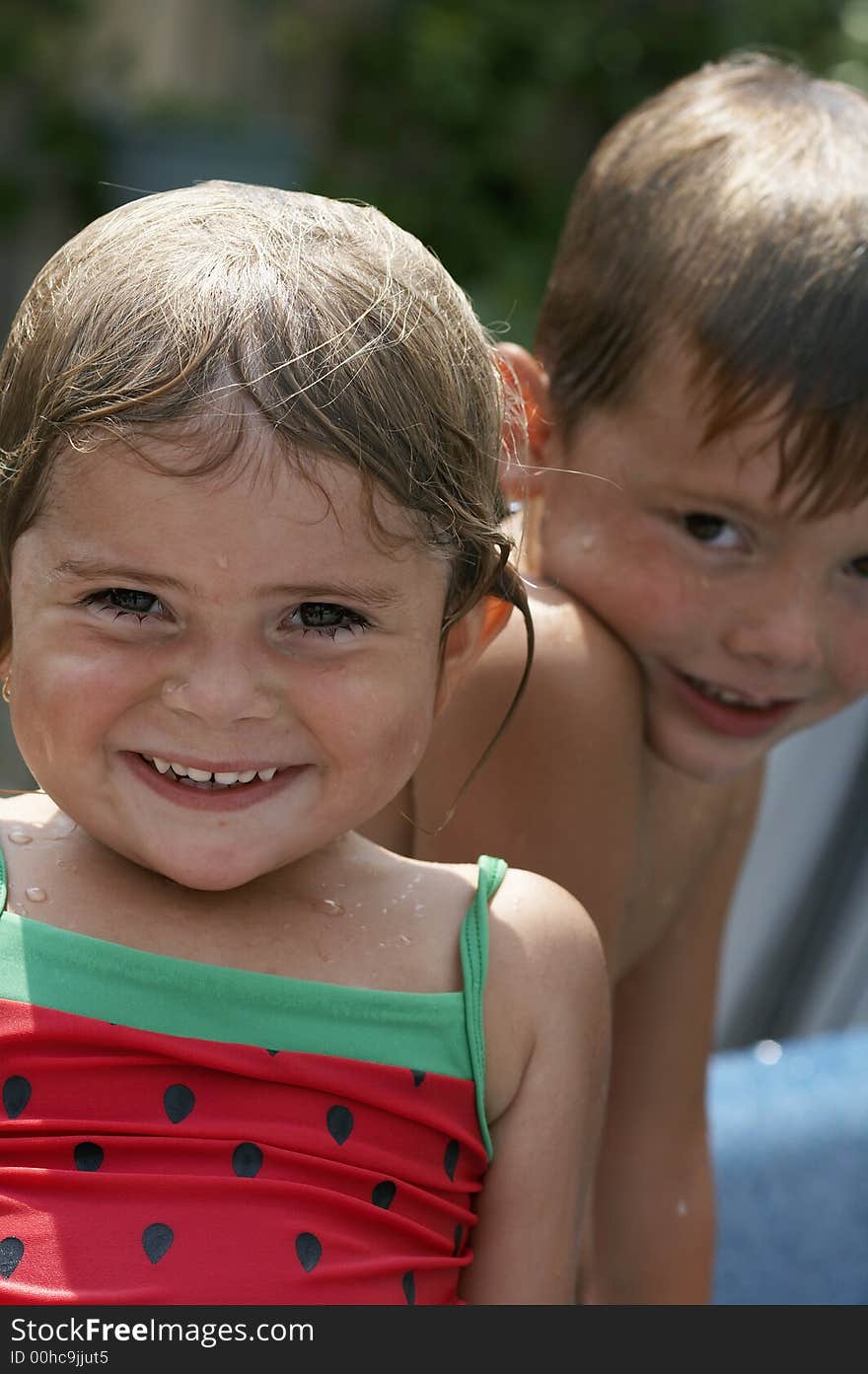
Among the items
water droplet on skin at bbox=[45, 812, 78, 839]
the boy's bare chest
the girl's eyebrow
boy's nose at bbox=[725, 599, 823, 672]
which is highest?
the girl's eyebrow

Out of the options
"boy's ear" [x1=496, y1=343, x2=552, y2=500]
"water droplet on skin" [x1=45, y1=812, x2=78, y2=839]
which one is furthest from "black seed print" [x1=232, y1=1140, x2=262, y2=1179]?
"boy's ear" [x1=496, y1=343, x2=552, y2=500]

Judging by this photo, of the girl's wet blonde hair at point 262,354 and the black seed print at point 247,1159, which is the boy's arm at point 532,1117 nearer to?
the black seed print at point 247,1159

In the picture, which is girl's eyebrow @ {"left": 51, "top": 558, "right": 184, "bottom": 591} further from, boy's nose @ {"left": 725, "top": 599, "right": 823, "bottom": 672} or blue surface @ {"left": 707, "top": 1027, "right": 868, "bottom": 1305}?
blue surface @ {"left": 707, "top": 1027, "right": 868, "bottom": 1305}

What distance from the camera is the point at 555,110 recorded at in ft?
21.4

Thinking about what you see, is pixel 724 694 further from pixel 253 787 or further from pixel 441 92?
pixel 441 92

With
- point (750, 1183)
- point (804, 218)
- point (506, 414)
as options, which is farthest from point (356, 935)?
point (750, 1183)

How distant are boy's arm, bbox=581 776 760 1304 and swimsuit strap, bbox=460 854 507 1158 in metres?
0.83

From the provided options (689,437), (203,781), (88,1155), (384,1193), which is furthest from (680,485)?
(88,1155)

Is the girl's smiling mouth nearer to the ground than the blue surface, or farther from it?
farther from it

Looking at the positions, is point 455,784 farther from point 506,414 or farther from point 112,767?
point 112,767

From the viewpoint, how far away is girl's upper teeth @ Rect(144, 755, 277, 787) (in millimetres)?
1375

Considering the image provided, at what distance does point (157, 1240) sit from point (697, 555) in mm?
921

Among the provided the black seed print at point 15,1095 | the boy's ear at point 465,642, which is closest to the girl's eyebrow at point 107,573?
the boy's ear at point 465,642

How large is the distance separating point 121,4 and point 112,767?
5.67 meters
